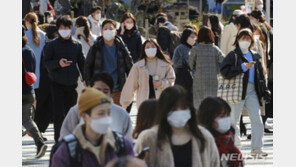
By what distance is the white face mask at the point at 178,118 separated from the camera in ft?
20.0

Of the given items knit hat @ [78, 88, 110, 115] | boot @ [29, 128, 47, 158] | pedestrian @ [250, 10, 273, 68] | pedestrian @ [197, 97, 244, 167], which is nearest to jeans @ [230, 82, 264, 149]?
boot @ [29, 128, 47, 158]

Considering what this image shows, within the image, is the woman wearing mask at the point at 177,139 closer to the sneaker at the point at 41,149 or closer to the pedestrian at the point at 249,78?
the pedestrian at the point at 249,78

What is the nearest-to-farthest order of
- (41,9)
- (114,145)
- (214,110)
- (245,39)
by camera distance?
(114,145) → (214,110) → (245,39) → (41,9)

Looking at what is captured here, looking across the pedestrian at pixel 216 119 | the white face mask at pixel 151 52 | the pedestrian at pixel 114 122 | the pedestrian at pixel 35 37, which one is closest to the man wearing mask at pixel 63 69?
the white face mask at pixel 151 52

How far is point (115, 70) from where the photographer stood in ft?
37.0

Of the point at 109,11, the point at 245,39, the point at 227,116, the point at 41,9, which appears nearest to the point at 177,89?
the point at 227,116

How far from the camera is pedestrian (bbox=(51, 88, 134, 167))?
5480mm

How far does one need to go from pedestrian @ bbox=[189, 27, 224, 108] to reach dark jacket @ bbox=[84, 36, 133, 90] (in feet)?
3.63

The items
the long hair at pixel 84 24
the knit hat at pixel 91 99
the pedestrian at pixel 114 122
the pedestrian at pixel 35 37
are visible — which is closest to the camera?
the knit hat at pixel 91 99

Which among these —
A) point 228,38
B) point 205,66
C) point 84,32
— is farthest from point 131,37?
point 205,66

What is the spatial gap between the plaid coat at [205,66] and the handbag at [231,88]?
35.3 inches

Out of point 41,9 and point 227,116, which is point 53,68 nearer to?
point 227,116

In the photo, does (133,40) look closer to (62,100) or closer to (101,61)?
(101,61)

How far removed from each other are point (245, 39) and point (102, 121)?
18.1 feet
